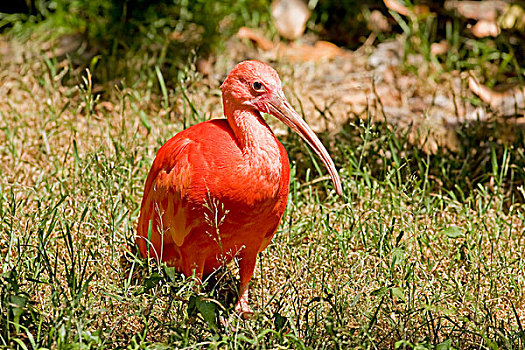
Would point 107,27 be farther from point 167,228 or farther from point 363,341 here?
point 363,341

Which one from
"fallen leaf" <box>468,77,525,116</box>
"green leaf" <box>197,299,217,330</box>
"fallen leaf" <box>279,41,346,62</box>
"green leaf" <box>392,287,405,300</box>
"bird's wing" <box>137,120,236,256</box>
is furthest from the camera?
"fallen leaf" <box>279,41,346,62</box>

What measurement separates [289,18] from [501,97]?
6.37ft

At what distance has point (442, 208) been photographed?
12.1 feet

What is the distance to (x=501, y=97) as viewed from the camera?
15.3 feet

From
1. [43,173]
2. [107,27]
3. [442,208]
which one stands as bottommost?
[442,208]

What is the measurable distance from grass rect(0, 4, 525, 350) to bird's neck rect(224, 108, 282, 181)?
44 cm

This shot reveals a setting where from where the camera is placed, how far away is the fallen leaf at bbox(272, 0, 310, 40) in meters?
5.74

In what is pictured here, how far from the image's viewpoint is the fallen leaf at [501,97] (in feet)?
15.0

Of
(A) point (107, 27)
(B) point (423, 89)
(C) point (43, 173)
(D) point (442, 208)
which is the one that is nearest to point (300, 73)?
(B) point (423, 89)

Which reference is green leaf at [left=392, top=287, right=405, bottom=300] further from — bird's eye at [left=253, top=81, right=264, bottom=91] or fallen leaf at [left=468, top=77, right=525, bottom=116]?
fallen leaf at [left=468, top=77, right=525, bottom=116]

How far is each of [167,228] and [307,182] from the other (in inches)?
45.4

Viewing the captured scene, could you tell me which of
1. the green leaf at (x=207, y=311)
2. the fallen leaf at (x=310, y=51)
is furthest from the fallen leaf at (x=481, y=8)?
the green leaf at (x=207, y=311)

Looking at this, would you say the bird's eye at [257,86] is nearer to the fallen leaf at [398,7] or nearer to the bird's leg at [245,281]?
the bird's leg at [245,281]

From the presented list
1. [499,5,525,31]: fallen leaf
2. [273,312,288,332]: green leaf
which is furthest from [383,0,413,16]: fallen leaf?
[273,312,288,332]: green leaf
